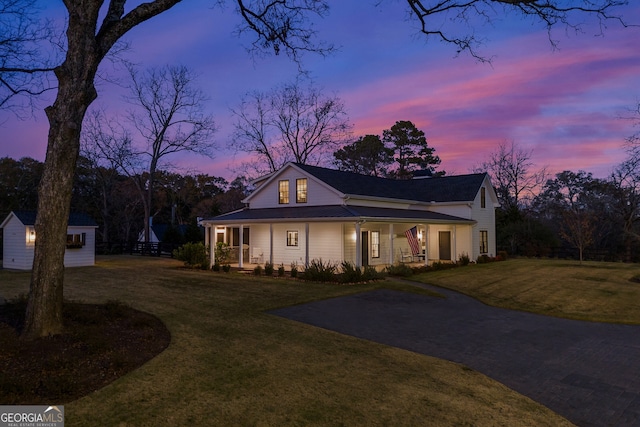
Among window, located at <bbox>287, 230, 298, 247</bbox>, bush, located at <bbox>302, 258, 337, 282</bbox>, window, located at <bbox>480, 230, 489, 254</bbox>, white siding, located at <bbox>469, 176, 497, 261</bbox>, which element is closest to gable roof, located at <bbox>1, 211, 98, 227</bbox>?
window, located at <bbox>287, 230, 298, 247</bbox>

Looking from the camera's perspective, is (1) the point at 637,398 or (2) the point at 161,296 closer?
(1) the point at 637,398

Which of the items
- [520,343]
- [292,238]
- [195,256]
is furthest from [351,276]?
[195,256]

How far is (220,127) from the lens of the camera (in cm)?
3584

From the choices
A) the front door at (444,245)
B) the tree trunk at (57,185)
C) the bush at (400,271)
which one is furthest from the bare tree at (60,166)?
the front door at (444,245)

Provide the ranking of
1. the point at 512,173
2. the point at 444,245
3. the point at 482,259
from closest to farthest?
the point at 482,259, the point at 444,245, the point at 512,173

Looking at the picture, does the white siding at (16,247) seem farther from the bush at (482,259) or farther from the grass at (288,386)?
the bush at (482,259)

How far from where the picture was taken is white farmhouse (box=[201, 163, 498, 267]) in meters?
20.5

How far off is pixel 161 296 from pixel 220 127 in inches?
1039

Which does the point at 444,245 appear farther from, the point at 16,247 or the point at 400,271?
the point at 16,247

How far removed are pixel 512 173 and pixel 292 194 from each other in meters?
29.4

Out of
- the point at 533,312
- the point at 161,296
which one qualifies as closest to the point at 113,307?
the point at 161,296

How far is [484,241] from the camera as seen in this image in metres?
27.8

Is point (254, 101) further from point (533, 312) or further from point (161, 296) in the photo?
point (533, 312)

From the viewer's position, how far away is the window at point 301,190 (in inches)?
899
